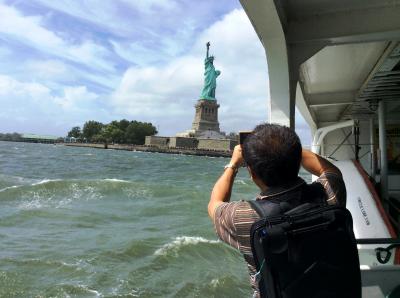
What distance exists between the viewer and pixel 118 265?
333 inches

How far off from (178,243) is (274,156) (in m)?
8.85

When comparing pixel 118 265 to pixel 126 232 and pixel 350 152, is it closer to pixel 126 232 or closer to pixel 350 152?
pixel 126 232

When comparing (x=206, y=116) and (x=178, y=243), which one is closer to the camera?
(x=178, y=243)

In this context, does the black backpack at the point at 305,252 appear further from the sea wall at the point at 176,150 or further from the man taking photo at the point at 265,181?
the sea wall at the point at 176,150

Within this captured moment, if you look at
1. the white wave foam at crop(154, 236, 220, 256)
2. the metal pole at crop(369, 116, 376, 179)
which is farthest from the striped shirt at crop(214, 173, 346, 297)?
the metal pole at crop(369, 116, 376, 179)

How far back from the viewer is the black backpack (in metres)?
1.51

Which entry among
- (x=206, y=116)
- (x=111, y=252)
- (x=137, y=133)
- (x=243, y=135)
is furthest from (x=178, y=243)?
(x=137, y=133)

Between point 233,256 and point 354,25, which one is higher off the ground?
point 354,25

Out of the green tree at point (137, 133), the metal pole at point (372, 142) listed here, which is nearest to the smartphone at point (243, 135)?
the metal pole at point (372, 142)

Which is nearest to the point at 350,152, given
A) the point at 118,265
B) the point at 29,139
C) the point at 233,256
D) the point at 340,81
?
the point at 340,81

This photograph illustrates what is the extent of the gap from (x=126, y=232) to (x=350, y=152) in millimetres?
7216

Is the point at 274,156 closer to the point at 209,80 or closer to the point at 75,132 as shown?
the point at 209,80

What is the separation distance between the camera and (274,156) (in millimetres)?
1695

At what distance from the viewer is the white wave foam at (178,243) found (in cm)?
954
